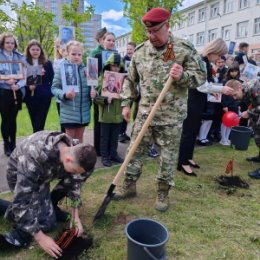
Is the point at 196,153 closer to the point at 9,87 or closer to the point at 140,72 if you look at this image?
the point at 140,72

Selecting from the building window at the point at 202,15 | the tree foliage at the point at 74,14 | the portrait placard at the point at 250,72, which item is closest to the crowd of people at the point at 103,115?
the portrait placard at the point at 250,72

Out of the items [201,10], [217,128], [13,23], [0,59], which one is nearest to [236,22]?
[201,10]

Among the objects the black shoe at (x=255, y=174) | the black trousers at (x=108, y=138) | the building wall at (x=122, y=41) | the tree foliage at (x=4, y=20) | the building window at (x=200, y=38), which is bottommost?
the black shoe at (x=255, y=174)

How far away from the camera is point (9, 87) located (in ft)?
15.7

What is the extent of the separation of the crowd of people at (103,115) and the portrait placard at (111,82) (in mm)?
31

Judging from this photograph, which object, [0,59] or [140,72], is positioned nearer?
[140,72]

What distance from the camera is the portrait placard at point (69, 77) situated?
14.0 ft

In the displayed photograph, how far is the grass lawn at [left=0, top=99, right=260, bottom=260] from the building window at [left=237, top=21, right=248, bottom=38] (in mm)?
31050

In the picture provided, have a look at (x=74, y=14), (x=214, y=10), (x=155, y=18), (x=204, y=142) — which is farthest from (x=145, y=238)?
(x=214, y=10)

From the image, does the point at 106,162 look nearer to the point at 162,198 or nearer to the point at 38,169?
the point at 162,198

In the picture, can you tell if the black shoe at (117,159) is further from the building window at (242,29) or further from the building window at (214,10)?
the building window at (214,10)

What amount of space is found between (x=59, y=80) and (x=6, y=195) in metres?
1.71

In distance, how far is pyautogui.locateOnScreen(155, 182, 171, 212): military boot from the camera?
11.8 feet

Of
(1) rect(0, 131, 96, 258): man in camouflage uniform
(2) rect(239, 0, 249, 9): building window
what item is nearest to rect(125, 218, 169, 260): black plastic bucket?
(1) rect(0, 131, 96, 258): man in camouflage uniform
